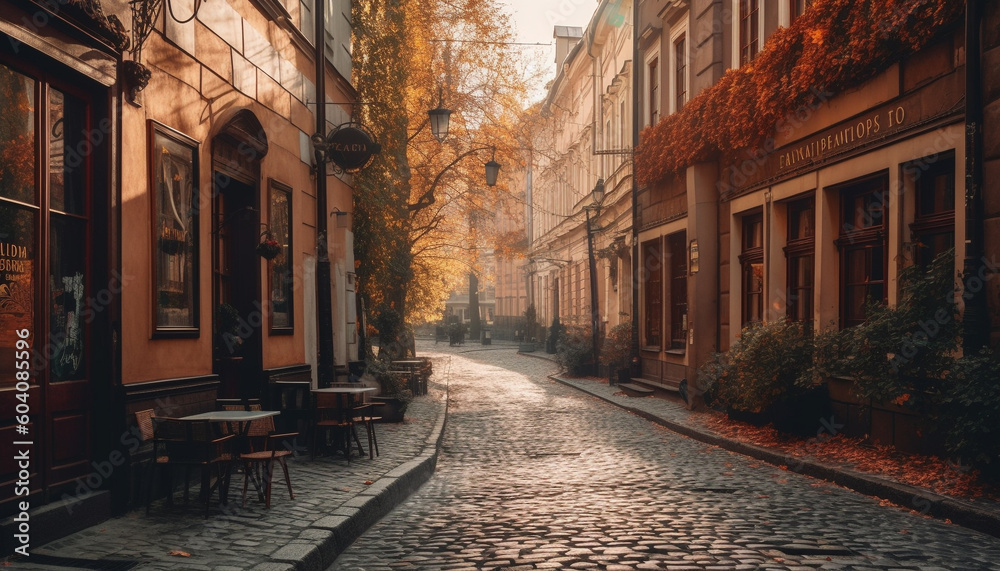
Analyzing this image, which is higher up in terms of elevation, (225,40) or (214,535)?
(225,40)

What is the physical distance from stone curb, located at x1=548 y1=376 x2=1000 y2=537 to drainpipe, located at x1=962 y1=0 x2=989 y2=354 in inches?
55.6

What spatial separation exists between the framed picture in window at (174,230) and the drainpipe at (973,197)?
22.8ft

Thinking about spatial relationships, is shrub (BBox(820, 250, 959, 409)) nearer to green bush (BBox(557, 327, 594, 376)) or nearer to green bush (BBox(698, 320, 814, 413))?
green bush (BBox(698, 320, 814, 413))

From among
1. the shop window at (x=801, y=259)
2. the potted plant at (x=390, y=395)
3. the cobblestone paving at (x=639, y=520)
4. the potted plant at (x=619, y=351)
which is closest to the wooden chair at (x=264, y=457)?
the cobblestone paving at (x=639, y=520)

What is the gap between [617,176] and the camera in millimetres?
25281

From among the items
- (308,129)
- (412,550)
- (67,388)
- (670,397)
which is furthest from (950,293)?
(670,397)

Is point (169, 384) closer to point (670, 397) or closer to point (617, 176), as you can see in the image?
point (670, 397)

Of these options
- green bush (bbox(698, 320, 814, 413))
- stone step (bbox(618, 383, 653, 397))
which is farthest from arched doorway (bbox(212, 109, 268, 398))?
stone step (bbox(618, 383, 653, 397))

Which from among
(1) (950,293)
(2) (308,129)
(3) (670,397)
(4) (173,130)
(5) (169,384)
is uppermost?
(2) (308,129)

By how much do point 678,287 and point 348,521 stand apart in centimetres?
1334

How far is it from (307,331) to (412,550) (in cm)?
687

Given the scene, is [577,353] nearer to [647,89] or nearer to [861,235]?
[647,89]

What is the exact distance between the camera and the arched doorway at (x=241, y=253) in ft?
32.4

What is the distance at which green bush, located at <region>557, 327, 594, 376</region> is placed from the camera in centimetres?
2520
